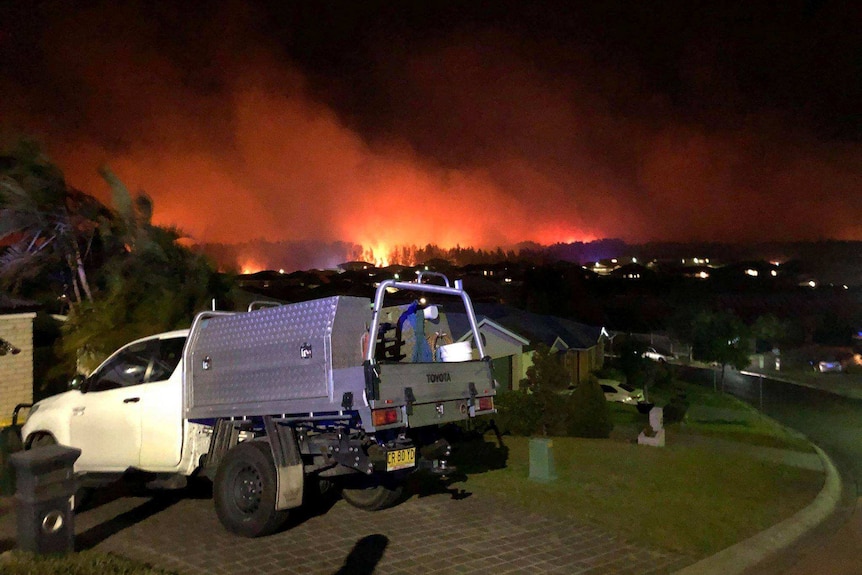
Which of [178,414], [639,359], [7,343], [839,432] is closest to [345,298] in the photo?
[178,414]

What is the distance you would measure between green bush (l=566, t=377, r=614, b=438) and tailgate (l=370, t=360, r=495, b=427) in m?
9.72

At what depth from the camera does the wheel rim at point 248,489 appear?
23.1 feet

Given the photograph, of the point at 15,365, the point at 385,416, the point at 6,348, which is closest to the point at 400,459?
the point at 385,416

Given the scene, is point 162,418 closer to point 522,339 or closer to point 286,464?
point 286,464

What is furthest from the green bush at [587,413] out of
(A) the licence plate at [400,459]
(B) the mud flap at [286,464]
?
(B) the mud flap at [286,464]

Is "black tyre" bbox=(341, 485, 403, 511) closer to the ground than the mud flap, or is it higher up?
closer to the ground

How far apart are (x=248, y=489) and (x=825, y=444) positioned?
16090 mm

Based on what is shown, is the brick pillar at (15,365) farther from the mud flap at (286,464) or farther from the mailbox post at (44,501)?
the mud flap at (286,464)

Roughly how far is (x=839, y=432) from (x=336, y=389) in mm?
19215

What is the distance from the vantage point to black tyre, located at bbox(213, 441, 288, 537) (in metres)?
6.87

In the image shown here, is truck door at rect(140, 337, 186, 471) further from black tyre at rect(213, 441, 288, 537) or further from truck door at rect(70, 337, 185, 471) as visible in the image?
black tyre at rect(213, 441, 288, 537)

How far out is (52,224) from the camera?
49.0 feet

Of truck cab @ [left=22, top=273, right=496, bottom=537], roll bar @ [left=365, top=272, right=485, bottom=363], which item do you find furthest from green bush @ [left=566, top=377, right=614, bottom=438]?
roll bar @ [left=365, top=272, right=485, bottom=363]

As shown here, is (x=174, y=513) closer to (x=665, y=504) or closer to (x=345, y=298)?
(x=345, y=298)
